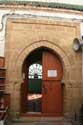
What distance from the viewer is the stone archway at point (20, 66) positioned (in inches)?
344

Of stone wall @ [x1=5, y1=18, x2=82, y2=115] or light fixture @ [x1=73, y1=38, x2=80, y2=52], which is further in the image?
light fixture @ [x1=73, y1=38, x2=80, y2=52]

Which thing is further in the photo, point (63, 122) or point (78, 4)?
point (78, 4)

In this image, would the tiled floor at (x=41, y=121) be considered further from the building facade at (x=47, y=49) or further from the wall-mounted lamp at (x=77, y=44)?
the wall-mounted lamp at (x=77, y=44)

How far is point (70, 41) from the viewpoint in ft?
30.4

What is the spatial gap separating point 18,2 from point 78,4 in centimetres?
182

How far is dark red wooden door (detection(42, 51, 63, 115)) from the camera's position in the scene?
9156mm

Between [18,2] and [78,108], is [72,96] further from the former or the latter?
[18,2]

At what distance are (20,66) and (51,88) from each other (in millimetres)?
1150

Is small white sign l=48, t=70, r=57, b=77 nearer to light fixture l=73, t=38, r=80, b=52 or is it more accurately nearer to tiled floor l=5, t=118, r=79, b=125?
light fixture l=73, t=38, r=80, b=52

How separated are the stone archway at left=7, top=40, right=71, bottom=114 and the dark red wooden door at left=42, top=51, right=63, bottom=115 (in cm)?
28

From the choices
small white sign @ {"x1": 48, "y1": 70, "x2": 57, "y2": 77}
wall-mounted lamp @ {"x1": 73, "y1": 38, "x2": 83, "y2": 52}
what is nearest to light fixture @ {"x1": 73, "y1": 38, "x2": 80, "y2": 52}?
wall-mounted lamp @ {"x1": 73, "y1": 38, "x2": 83, "y2": 52}

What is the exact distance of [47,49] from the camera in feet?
30.4

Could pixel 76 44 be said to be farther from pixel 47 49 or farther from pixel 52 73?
pixel 52 73

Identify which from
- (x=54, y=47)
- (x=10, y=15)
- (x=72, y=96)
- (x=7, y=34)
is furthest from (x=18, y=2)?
(x=72, y=96)
